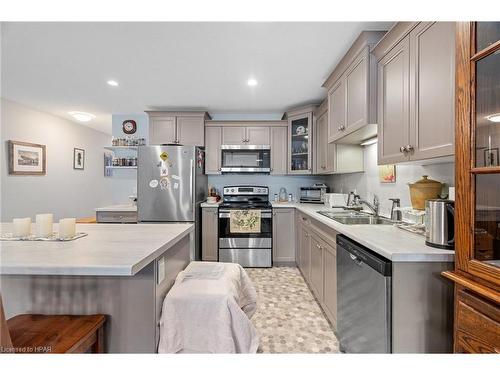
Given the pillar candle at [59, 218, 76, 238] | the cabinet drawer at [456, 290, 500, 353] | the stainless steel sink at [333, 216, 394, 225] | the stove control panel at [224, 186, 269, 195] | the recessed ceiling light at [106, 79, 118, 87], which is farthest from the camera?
the stove control panel at [224, 186, 269, 195]

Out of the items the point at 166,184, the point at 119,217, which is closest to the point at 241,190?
the point at 166,184

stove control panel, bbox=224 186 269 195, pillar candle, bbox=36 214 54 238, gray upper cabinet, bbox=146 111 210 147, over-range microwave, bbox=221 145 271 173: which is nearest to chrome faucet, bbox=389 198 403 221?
over-range microwave, bbox=221 145 271 173

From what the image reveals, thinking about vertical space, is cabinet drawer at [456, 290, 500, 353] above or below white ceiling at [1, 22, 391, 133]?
below

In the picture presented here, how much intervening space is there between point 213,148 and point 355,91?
2.32m

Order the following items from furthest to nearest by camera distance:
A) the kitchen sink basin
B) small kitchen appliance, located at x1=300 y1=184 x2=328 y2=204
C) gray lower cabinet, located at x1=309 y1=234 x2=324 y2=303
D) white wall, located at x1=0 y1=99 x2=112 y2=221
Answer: small kitchen appliance, located at x1=300 y1=184 x2=328 y2=204
white wall, located at x1=0 y1=99 x2=112 y2=221
the kitchen sink basin
gray lower cabinet, located at x1=309 y1=234 x2=324 y2=303

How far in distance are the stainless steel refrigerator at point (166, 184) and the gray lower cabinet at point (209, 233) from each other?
0.17 m

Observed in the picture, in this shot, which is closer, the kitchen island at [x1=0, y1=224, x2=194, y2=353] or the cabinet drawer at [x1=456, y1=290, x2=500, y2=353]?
the cabinet drawer at [x1=456, y1=290, x2=500, y2=353]

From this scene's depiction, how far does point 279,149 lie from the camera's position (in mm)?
3789

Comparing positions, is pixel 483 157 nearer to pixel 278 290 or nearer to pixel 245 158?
pixel 278 290

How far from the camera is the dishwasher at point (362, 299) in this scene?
1.16 m

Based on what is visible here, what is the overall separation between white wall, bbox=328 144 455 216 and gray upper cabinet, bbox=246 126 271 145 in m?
1.31

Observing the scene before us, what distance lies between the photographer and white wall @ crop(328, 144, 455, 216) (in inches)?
62.5

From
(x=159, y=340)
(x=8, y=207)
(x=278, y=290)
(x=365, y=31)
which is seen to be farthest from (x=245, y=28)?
(x=8, y=207)

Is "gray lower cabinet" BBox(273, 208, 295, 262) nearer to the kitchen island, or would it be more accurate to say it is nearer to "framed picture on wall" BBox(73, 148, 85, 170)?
the kitchen island
